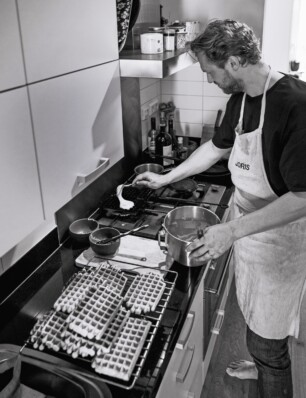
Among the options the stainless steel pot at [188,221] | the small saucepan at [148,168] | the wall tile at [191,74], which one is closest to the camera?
the stainless steel pot at [188,221]

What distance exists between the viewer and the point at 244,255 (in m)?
1.68

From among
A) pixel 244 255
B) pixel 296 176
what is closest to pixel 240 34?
A: pixel 296 176

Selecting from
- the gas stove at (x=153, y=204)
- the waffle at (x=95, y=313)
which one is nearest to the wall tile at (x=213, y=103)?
the gas stove at (x=153, y=204)

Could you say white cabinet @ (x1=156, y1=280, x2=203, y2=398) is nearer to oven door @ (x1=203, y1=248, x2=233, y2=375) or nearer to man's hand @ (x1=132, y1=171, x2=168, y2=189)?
oven door @ (x1=203, y1=248, x2=233, y2=375)

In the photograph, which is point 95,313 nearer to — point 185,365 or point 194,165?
point 185,365

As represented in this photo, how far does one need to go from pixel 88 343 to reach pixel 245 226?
25.0 inches

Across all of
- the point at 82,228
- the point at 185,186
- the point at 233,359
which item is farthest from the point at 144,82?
the point at 233,359

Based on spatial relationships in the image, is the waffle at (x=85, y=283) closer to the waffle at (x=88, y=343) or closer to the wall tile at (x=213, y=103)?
the waffle at (x=88, y=343)

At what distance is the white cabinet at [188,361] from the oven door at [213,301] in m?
0.08

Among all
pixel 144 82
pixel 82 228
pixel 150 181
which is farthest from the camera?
pixel 144 82

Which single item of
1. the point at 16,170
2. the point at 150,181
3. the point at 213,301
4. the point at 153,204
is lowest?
the point at 213,301

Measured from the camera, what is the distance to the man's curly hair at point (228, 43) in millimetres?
1378

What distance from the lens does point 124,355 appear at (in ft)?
3.41

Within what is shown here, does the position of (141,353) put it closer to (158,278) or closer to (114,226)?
(158,278)
